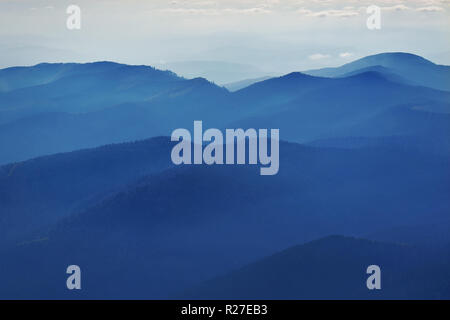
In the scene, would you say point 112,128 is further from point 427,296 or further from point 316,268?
point 427,296

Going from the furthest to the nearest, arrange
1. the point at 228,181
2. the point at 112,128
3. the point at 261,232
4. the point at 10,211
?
the point at 112,128 → the point at 10,211 → the point at 228,181 → the point at 261,232

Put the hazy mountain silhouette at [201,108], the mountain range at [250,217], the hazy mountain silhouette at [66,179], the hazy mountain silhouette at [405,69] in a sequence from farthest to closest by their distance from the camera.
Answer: the hazy mountain silhouette at [405,69] → the hazy mountain silhouette at [201,108] → the hazy mountain silhouette at [66,179] → the mountain range at [250,217]

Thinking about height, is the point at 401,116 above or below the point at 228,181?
above

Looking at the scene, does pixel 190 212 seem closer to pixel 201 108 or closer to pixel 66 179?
pixel 66 179

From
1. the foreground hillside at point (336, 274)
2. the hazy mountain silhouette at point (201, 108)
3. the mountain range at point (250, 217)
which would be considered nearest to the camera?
the foreground hillside at point (336, 274)

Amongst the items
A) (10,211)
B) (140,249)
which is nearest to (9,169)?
(10,211)

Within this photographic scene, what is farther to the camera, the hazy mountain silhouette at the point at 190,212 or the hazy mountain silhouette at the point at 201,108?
the hazy mountain silhouette at the point at 201,108
